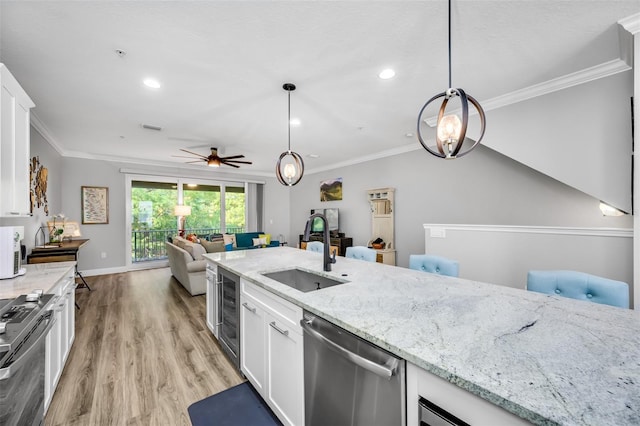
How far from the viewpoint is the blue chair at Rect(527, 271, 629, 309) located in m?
1.37

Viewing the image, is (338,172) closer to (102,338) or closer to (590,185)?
(590,185)

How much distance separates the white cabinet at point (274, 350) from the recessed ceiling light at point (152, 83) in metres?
2.19

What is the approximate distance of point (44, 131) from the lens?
396 centimetres

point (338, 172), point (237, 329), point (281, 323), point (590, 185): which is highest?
point (338, 172)

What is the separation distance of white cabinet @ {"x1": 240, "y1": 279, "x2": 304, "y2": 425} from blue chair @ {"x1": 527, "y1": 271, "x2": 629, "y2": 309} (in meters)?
1.50

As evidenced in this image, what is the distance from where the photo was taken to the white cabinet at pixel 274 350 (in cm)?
139

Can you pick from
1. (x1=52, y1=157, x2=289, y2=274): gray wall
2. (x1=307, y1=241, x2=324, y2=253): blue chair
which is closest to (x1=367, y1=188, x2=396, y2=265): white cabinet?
(x1=307, y1=241, x2=324, y2=253): blue chair

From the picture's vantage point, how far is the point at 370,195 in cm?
584

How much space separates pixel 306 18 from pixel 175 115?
2.47 m

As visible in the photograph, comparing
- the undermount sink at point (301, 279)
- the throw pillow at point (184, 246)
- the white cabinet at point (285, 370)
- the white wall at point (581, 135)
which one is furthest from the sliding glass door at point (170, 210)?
the white wall at point (581, 135)

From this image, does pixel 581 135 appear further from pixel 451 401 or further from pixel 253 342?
pixel 253 342

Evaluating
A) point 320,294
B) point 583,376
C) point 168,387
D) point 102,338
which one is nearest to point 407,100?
point 320,294

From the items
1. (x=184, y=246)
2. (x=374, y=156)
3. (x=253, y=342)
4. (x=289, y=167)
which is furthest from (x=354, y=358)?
(x=374, y=156)

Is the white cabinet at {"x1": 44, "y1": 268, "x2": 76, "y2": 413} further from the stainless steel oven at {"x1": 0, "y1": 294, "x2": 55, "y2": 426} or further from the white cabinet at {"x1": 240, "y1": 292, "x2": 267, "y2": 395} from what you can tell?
the white cabinet at {"x1": 240, "y1": 292, "x2": 267, "y2": 395}
